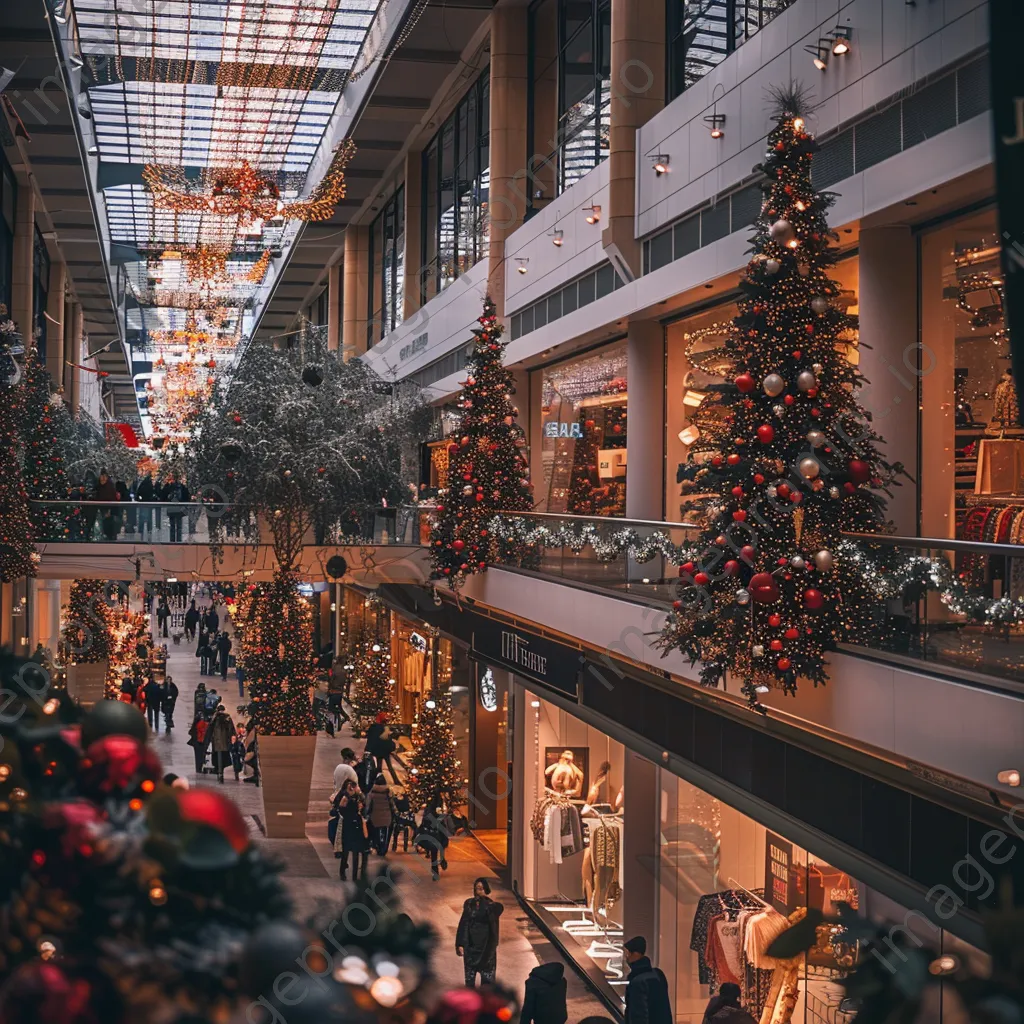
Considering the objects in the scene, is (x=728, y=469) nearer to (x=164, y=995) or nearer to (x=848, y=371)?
(x=848, y=371)

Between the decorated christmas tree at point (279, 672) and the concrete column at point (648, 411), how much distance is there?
20.8ft

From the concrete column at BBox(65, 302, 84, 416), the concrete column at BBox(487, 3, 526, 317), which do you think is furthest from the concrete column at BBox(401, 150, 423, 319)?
the concrete column at BBox(65, 302, 84, 416)

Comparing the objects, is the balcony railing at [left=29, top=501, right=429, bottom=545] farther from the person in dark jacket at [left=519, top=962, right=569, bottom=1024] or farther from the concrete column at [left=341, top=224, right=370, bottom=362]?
the concrete column at [left=341, top=224, right=370, bottom=362]

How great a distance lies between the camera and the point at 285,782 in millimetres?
19453

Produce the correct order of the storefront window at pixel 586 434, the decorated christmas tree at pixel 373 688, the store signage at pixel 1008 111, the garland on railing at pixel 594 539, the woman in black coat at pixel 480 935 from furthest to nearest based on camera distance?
the decorated christmas tree at pixel 373 688 → the storefront window at pixel 586 434 → the woman in black coat at pixel 480 935 → the garland on railing at pixel 594 539 → the store signage at pixel 1008 111

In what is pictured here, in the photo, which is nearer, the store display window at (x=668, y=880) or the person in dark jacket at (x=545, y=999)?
the store display window at (x=668, y=880)

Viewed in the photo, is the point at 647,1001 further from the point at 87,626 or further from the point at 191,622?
the point at 191,622

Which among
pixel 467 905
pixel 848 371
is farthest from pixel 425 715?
pixel 848 371

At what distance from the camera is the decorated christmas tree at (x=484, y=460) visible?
56.4 feet

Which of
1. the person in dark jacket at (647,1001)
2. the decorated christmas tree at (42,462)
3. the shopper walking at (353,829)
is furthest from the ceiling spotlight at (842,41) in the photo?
the decorated christmas tree at (42,462)

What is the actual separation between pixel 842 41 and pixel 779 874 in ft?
22.0

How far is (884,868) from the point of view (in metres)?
7.66

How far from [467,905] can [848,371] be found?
693cm

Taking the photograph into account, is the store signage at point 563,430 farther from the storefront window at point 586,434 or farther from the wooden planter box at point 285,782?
the wooden planter box at point 285,782
